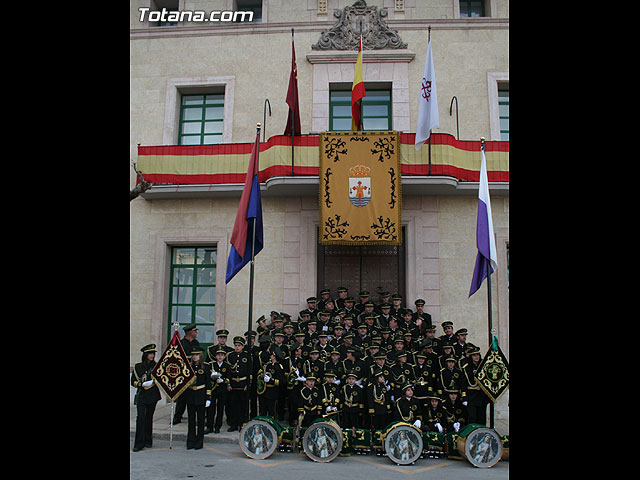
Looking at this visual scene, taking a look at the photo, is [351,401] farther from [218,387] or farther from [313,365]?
[218,387]

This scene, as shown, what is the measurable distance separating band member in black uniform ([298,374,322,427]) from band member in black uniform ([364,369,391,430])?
93cm

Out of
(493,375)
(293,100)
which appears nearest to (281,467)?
(493,375)

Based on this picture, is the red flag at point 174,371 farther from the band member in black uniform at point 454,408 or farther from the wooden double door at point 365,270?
the wooden double door at point 365,270

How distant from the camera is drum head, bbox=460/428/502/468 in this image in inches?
314

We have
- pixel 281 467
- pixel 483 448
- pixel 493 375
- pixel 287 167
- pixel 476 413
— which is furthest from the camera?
pixel 287 167

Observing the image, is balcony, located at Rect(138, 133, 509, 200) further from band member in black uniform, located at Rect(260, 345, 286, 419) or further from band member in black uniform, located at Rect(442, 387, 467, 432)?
band member in black uniform, located at Rect(442, 387, 467, 432)

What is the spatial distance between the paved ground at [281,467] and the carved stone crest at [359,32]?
11.4m

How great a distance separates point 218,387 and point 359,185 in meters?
5.96

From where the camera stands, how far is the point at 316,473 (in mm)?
7387

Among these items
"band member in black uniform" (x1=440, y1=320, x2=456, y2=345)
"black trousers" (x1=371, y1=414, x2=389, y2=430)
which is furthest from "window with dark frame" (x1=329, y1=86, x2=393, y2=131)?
"black trousers" (x1=371, y1=414, x2=389, y2=430)

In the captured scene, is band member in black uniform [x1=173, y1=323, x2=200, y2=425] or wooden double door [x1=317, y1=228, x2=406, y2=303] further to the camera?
wooden double door [x1=317, y1=228, x2=406, y2=303]

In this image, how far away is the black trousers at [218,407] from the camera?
382 inches

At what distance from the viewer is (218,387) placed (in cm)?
971

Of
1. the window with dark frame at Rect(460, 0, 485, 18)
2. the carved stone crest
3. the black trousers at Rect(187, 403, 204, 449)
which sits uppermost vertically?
the window with dark frame at Rect(460, 0, 485, 18)
